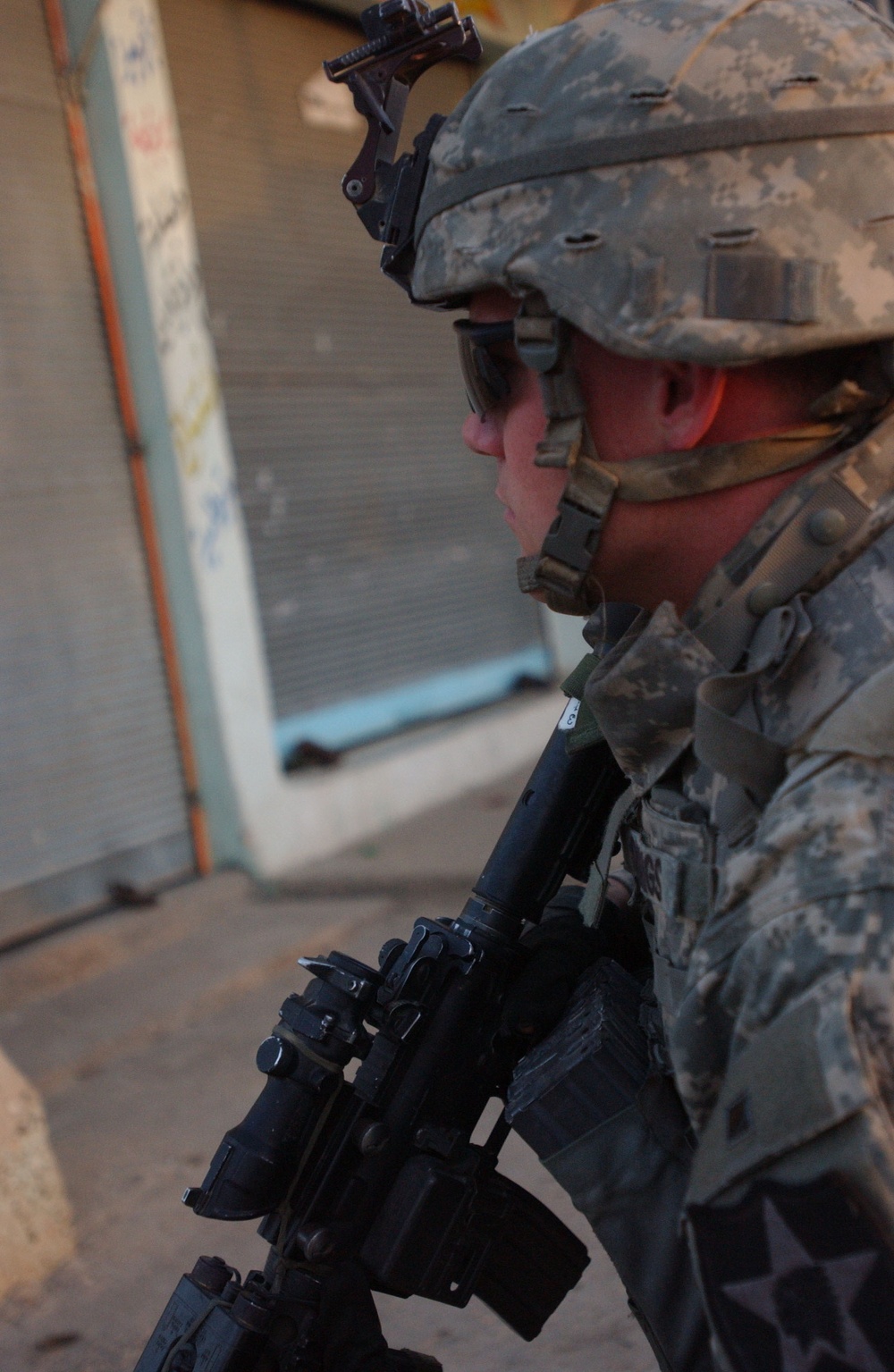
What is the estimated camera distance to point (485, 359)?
1.38 meters

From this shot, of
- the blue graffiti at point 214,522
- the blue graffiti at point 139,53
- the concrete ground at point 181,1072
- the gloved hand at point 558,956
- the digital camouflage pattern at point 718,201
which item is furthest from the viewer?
the blue graffiti at point 214,522

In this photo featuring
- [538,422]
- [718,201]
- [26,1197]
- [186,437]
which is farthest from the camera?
[186,437]

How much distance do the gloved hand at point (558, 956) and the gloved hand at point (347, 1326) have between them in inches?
14.4

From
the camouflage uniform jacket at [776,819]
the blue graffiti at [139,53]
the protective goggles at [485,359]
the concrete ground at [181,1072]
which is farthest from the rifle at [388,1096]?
the blue graffiti at [139,53]

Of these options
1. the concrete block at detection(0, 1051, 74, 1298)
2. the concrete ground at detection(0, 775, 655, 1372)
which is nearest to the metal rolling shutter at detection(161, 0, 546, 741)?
the concrete ground at detection(0, 775, 655, 1372)

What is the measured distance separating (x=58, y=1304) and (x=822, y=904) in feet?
7.93

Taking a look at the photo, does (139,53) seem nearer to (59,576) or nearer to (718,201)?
(59,576)

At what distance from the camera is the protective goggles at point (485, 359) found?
1368 millimetres

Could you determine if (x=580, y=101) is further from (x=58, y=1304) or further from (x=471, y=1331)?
(x=58, y=1304)

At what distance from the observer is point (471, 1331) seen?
2.59 meters

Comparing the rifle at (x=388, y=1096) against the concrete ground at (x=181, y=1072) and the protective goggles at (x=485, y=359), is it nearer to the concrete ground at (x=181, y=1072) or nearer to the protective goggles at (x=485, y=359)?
the protective goggles at (x=485, y=359)

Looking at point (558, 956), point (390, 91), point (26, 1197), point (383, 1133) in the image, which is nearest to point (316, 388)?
point (26, 1197)

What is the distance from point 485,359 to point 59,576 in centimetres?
349

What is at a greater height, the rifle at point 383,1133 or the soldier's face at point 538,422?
the soldier's face at point 538,422
